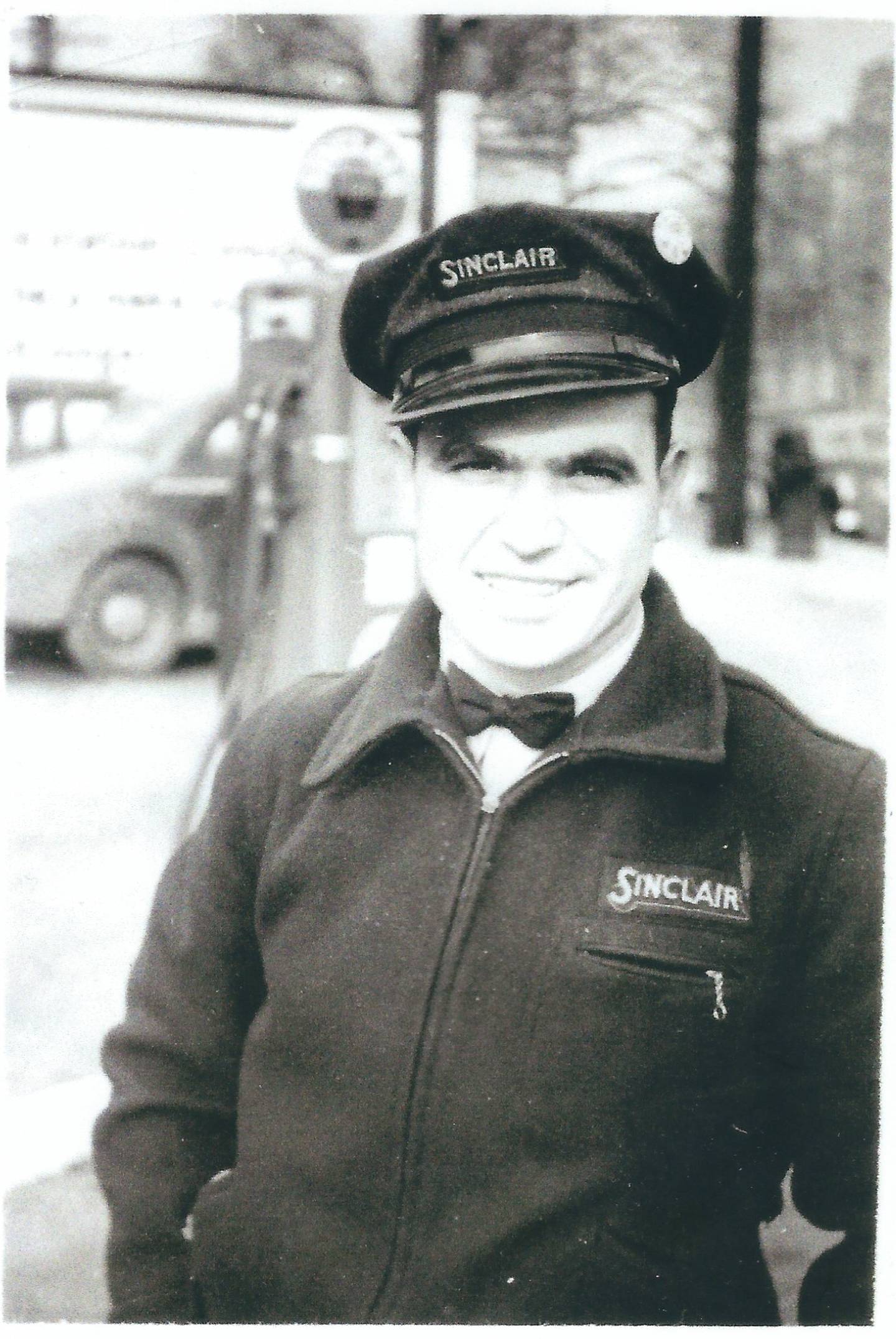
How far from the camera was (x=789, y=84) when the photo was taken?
2004 mm

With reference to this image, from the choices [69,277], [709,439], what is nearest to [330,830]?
[709,439]

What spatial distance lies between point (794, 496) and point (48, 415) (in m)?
1.21

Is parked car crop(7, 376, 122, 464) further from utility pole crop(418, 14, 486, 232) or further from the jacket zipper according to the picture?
the jacket zipper

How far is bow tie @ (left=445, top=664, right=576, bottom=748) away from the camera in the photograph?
5.63 ft

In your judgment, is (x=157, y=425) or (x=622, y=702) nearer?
(x=622, y=702)

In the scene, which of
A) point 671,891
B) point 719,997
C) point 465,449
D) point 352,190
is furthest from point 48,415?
point 719,997

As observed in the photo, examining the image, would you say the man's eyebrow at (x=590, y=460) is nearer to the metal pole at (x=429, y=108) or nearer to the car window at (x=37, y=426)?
the metal pole at (x=429, y=108)

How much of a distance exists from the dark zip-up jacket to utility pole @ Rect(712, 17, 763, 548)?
10.2 inches

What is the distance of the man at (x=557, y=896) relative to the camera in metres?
1.67

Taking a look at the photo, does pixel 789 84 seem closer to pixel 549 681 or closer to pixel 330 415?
pixel 330 415

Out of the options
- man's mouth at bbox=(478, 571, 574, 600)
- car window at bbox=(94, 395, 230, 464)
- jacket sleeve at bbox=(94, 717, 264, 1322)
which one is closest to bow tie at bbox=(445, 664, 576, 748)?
man's mouth at bbox=(478, 571, 574, 600)

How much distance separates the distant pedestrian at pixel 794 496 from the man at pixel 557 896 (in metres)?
0.28

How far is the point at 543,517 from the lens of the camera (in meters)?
1.67

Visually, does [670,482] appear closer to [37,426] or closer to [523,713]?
[523,713]
